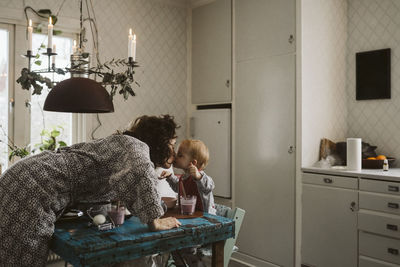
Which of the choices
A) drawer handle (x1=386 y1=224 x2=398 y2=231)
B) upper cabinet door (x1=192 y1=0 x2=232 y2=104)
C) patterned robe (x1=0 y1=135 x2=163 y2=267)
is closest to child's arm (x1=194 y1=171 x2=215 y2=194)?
patterned robe (x1=0 y1=135 x2=163 y2=267)

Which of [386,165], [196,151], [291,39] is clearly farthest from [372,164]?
[196,151]

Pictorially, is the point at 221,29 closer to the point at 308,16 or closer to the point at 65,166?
the point at 308,16

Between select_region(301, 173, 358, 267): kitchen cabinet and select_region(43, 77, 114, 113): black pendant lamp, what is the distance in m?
1.88

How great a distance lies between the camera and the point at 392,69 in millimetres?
3307

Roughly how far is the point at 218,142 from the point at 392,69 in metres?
1.66

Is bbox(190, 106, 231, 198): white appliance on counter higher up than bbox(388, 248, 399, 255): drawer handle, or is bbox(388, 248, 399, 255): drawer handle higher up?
bbox(190, 106, 231, 198): white appliance on counter

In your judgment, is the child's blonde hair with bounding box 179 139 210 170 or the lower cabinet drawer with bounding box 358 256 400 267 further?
the lower cabinet drawer with bounding box 358 256 400 267

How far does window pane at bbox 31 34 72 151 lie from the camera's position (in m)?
3.44

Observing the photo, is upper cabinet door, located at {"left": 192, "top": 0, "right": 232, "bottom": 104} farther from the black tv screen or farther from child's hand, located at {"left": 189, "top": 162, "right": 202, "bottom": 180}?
child's hand, located at {"left": 189, "top": 162, "right": 202, "bottom": 180}

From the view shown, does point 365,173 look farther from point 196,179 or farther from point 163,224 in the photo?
point 163,224

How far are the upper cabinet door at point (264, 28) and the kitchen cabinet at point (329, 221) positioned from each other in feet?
3.64

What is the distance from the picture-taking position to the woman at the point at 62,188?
1.56m

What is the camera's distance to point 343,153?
3.32 m

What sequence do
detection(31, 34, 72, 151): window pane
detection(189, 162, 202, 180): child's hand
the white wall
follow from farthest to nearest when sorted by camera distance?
detection(31, 34, 72, 151): window pane → the white wall → detection(189, 162, 202, 180): child's hand
